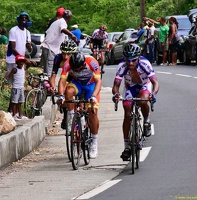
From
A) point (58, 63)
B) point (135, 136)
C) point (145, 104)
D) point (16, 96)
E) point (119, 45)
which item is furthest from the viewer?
point (119, 45)

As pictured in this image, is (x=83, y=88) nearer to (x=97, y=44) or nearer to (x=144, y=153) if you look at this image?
(x=144, y=153)

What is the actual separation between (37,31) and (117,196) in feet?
156

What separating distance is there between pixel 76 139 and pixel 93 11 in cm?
4555

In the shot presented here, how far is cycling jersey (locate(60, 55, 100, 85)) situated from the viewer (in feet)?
44.2

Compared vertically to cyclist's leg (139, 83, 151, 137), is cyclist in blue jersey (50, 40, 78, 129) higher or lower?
higher

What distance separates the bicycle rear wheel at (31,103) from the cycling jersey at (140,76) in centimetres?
451

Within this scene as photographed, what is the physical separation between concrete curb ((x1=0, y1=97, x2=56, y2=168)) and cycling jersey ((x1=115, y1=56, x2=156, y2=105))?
5.58 ft

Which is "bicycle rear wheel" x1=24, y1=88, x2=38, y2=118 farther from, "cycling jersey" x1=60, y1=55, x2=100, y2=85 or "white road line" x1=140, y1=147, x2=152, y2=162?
"cycling jersey" x1=60, y1=55, x2=100, y2=85

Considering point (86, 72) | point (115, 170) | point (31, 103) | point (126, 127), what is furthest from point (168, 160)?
point (31, 103)

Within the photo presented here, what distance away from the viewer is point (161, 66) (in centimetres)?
3453

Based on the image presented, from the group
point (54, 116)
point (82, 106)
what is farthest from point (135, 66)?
point (54, 116)

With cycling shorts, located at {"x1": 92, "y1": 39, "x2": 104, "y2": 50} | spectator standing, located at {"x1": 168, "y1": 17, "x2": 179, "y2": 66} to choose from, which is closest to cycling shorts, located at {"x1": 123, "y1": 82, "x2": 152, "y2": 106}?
cycling shorts, located at {"x1": 92, "y1": 39, "x2": 104, "y2": 50}

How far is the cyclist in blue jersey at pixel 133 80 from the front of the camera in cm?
1280

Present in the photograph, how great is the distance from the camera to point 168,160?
1312 centimetres
